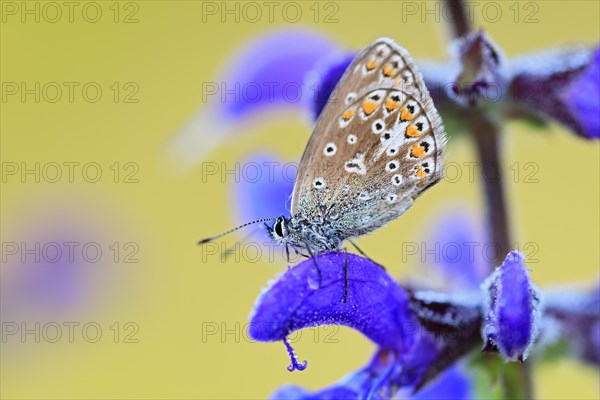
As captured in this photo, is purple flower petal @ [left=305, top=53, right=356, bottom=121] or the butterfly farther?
purple flower petal @ [left=305, top=53, right=356, bottom=121]

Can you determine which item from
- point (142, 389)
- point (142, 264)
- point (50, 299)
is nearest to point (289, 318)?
point (50, 299)

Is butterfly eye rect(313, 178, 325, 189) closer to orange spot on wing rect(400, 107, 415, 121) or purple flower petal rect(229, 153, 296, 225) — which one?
orange spot on wing rect(400, 107, 415, 121)

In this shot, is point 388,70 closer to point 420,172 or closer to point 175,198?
point 420,172

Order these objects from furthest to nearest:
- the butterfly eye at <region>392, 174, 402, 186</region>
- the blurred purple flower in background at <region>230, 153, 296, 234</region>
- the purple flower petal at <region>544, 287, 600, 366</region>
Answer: the blurred purple flower in background at <region>230, 153, 296, 234</region> < the purple flower petal at <region>544, 287, 600, 366</region> < the butterfly eye at <region>392, 174, 402, 186</region>

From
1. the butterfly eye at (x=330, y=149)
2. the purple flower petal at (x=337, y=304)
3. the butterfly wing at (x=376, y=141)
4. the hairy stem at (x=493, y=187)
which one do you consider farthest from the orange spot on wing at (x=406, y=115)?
the hairy stem at (x=493, y=187)

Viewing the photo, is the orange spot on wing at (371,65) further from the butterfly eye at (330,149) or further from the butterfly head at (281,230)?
the butterfly head at (281,230)

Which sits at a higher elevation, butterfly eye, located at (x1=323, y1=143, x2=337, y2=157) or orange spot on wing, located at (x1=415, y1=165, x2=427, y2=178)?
butterfly eye, located at (x1=323, y1=143, x2=337, y2=157)

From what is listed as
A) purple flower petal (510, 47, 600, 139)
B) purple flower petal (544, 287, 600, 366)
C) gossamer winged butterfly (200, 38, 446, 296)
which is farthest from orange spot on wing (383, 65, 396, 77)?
purple flower petal (544, 287, 600, 366)
